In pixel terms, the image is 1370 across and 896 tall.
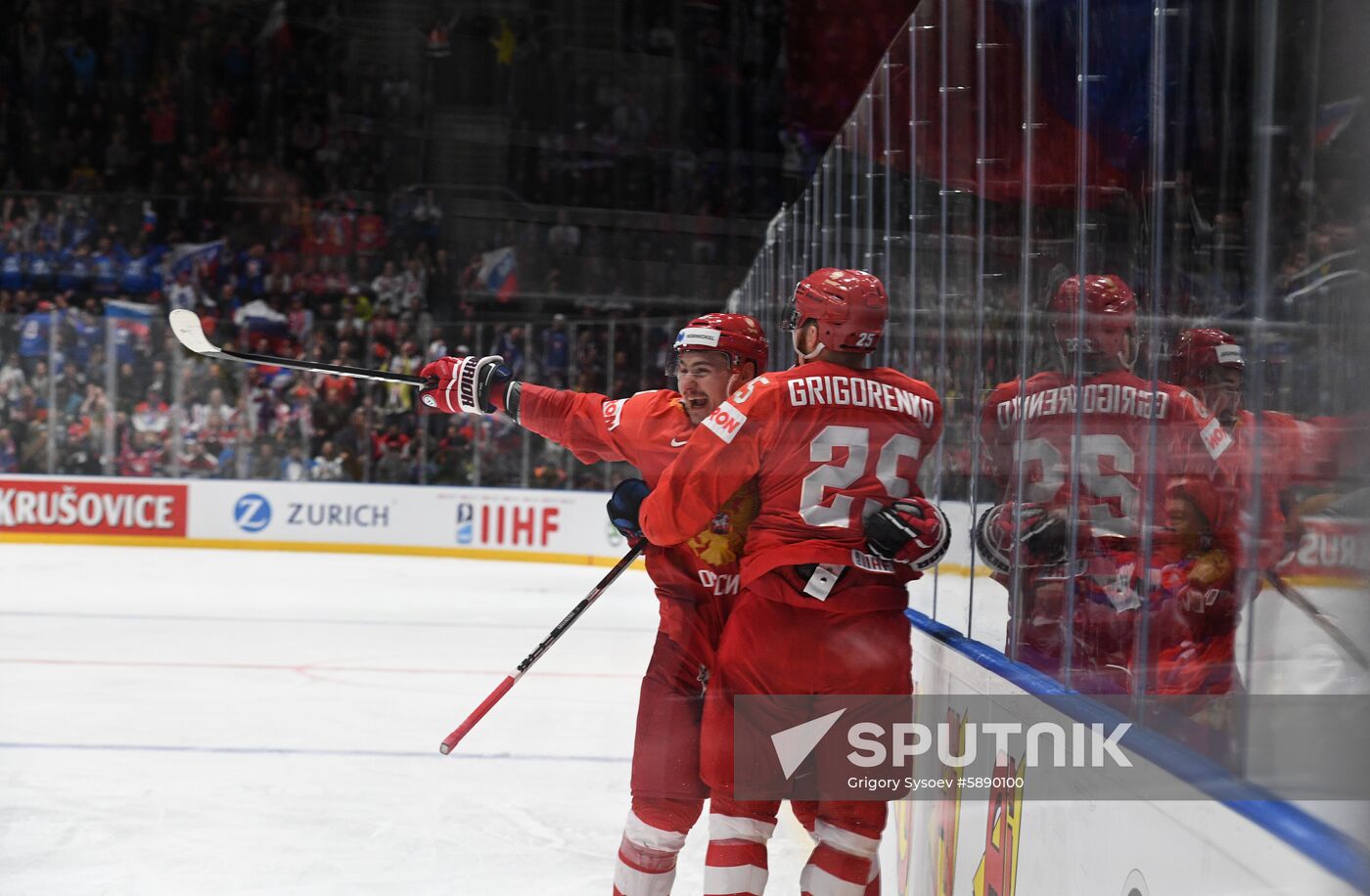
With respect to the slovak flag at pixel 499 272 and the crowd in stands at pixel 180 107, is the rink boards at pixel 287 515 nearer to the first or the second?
the slovak flag at pixel 499 272

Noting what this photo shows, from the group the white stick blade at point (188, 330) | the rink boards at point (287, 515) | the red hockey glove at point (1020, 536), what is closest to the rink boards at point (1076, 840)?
the red hockey glove at point (1020, 536)

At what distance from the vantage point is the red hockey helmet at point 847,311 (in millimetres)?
2018

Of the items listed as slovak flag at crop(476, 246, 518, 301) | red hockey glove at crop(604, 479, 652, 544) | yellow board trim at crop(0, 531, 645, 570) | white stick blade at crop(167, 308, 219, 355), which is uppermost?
slovak flag at crop(476, 246, 518, 301)

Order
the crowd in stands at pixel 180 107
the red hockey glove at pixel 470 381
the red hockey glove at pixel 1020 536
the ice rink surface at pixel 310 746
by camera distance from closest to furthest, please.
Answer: the red hockey glove at pixel 1020 536
the red hockey glove at pixel 470 381
the ice rink surface at pixel 310 746
the crowd in stands at pixel 180 107

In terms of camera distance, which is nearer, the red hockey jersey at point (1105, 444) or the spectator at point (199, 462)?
the red hockey jersey at point (1105, 444)

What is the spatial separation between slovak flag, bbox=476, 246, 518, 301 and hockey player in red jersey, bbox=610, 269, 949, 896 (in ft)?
Result: 31.0

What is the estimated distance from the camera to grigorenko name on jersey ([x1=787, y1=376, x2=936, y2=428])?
1.96 metres

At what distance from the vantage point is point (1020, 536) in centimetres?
202

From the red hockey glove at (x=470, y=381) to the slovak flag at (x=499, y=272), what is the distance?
879 cm

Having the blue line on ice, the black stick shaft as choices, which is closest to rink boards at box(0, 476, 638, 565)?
the blue line on ice

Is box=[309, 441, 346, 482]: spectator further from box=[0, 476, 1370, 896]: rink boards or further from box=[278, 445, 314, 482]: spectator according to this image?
box=[0, 476, 1370, 896]: rink boards

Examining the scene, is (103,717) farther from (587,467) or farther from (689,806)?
(587,467)

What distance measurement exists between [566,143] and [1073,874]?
458 inches

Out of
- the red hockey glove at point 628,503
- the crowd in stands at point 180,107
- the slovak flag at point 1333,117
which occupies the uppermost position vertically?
the crowd in stands at point 180,107
